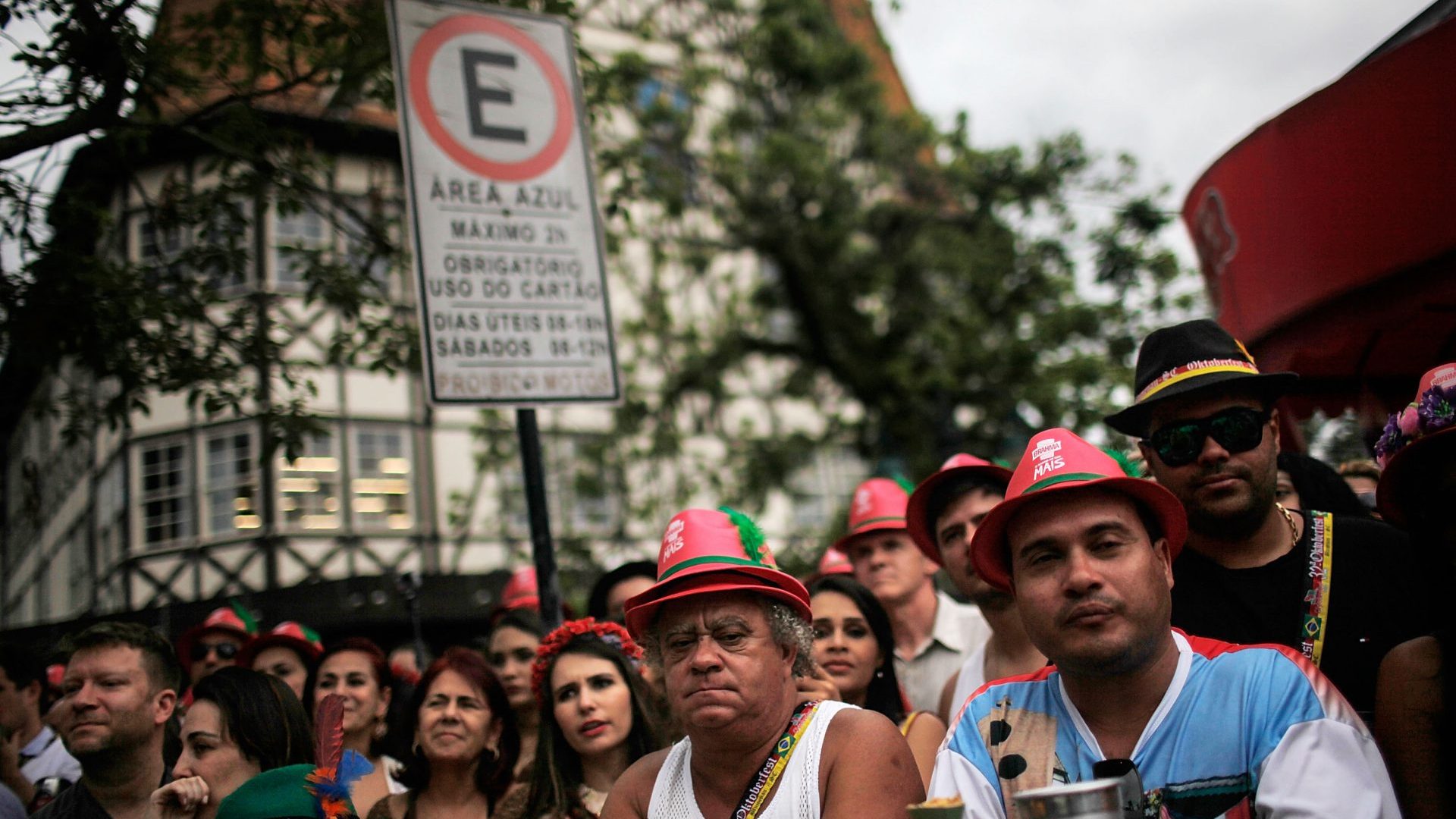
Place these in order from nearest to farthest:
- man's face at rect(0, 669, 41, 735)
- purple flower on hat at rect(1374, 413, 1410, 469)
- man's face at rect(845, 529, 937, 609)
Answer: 1. purple flower on hat at rect(1374, 413, 1410, 469)
2. man's face at rect(845, 529, 937, 609)
3. man's face at rect(0, 669, 41, 735)

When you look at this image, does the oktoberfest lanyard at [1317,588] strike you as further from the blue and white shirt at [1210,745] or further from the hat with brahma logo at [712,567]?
the hat with brahma logo at [712,567]

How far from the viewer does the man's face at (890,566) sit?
5.45 meters

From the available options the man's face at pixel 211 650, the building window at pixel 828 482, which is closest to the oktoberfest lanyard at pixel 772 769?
the man's face at pixel 211 650

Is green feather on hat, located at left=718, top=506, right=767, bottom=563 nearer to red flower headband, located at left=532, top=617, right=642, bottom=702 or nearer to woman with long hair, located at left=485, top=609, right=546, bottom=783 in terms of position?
red flower headband, located at left=532, top=617, right=642, bottom=702

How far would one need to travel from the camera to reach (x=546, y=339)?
4.32 meters

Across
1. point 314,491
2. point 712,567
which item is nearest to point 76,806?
point 712,567

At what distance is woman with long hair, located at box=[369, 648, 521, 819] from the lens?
4434 millimetres

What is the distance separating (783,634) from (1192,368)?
1.34 meters

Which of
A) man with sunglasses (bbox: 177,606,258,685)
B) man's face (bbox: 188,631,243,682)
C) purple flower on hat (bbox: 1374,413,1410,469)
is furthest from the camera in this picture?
man with sunglasses (bbox: 177,606,258,685)

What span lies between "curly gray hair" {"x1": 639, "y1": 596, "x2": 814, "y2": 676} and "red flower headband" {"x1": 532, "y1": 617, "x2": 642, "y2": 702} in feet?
3.55

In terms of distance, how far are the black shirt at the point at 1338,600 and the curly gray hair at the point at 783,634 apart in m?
1.01

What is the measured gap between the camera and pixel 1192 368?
3.18 metres

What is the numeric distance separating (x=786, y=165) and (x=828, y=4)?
3.13 metres

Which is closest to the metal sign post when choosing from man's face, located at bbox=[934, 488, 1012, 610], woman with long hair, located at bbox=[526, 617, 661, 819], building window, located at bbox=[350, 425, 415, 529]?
woman with long hair, located at bbox=[526, 617, 661, 819]
